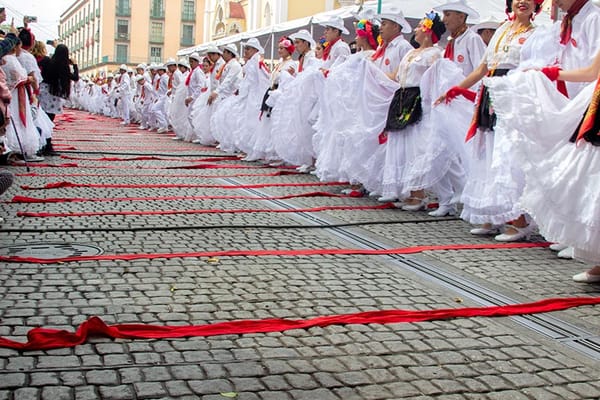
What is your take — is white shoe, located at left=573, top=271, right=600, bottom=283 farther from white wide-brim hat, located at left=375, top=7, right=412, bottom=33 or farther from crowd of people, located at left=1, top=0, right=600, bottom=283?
white wide-brim hat, located at left=375, top=7, right=412, bottom=33

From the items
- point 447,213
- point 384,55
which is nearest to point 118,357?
point 447,213

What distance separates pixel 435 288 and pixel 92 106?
35.6 meters

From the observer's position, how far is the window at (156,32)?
7781 cm

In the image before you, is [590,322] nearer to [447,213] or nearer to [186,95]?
[447,213]

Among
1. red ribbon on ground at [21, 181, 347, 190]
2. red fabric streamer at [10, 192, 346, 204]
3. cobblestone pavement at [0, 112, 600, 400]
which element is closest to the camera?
cobblestone pavement at [0, 112, 600, 400]

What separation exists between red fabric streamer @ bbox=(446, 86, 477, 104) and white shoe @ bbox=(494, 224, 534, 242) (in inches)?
55.3

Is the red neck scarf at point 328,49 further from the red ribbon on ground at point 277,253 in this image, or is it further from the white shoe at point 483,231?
the red ribbon on ground at point 277,253

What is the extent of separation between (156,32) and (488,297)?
77328 mm

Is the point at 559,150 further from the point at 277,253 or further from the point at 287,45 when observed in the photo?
the point at 287,45

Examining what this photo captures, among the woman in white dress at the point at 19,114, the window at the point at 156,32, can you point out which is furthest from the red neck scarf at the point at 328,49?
the window at the point at 156,32

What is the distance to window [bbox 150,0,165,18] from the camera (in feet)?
255

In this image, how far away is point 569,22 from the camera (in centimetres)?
557

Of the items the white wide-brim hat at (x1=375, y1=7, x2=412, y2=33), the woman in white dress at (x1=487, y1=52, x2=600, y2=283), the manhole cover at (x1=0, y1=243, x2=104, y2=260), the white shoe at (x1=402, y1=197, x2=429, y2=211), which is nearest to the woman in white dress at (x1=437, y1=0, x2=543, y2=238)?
the woman in white dress at (x1=487, y1=52, x2=600, y2=283)

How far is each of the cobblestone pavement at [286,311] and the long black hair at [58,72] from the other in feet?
17.5
